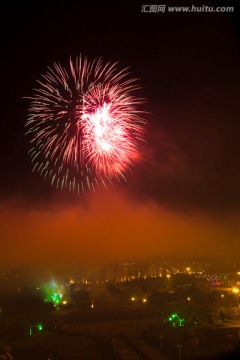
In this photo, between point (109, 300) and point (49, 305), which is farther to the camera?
point (109, 300)

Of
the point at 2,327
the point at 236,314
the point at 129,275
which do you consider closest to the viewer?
the point at 2,327

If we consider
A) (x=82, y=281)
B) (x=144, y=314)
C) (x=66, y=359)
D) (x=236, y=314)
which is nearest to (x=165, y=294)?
(x=144, y=314)

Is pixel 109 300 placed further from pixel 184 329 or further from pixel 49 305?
pixel 184 329

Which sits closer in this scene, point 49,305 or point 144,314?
point 144,314

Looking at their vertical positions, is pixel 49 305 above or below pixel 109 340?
above

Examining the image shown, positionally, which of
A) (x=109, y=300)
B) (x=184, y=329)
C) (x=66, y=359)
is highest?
(x=109, y=300)

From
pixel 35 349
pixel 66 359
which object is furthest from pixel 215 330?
pixel 35 349

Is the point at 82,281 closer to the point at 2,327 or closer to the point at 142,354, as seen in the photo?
the point at 2,327

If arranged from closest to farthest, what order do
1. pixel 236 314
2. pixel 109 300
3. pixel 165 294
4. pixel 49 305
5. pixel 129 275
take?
1. pixel 236 314
2. pixel 49 305
3. pixel 165 294
4. pixel 109 300
5. pixel 129 275

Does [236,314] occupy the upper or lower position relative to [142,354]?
upper
